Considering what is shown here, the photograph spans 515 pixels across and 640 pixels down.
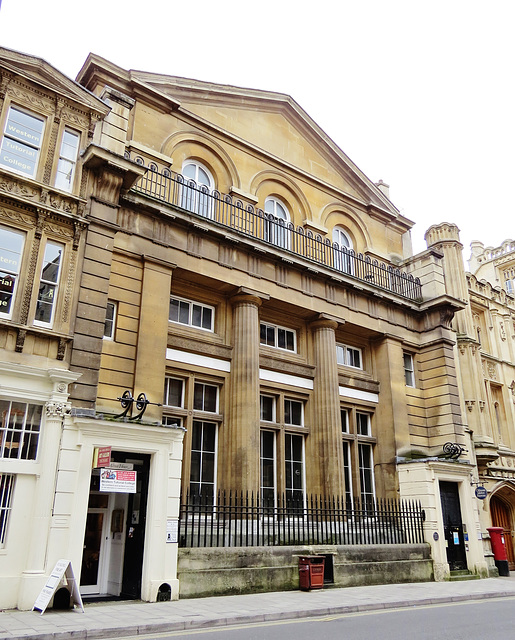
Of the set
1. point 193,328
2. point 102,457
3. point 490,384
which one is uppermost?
point 490,384

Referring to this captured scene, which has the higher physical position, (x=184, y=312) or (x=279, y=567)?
(x=184, y=312)

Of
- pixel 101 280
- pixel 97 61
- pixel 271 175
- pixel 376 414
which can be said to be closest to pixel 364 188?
pixel 271 175

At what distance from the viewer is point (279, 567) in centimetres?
1362

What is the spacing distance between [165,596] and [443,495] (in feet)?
35.9

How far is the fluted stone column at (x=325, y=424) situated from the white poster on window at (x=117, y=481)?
25.9 feet

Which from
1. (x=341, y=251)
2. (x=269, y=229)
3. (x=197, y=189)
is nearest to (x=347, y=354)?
(x=341, y=251)

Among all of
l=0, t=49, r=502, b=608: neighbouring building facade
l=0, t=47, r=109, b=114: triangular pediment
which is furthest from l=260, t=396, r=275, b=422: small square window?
l=0, t=47, r=109, b=114: triangular pediment

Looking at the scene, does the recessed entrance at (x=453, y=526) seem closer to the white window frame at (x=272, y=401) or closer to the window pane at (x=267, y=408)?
the white window frame at (x=272, y=401)

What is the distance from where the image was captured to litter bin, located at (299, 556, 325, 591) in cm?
1358

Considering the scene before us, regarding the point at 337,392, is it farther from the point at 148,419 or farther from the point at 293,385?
the point at 148,419

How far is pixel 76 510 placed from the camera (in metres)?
11.4

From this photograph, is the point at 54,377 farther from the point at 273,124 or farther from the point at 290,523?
the point at 273,124

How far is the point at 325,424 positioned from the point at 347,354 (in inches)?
151

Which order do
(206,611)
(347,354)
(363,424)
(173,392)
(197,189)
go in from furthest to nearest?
(347,354) < (363,424) < (197,189) < (173,392) < (206,611)
